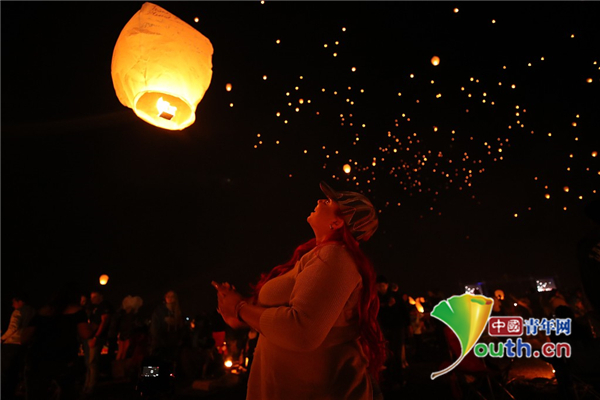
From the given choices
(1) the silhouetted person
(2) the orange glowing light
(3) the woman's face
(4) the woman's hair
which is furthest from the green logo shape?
(2) the orange glowing light

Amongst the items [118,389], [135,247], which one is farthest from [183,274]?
[118,389]

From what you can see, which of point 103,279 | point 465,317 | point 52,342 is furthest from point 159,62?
point 103,279

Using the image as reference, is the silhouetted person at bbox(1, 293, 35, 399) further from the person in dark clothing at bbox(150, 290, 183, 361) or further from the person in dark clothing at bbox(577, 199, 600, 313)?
the person in dark clothing at bbox(577, 199, 600, 313)

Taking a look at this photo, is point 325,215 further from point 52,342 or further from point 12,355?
point 12,355

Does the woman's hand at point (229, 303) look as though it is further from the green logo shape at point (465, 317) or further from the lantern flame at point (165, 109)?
the green logo shape at point (465, 317)

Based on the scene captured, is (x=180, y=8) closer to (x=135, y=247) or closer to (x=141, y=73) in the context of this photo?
(x=141, y=73)

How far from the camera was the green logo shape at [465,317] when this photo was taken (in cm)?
424

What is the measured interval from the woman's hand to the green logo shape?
3.77m

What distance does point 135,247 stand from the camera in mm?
13984

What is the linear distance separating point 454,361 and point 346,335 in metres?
3.73

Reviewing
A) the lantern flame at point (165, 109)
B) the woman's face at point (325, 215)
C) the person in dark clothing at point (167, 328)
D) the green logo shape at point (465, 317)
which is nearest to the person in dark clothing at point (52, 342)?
the lantern flame at point (165, 109)

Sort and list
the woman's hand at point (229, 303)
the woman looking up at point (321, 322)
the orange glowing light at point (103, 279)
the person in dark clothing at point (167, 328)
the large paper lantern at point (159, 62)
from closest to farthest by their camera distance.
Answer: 1. the woman looking up at point (321, 322)
2. the woman's hand at point (229, 303)
3. the large paper lantern at point (159, 62)
4. the person in dark clothing at point (167, 328)
5. the orange glowing light at point (103, 279)

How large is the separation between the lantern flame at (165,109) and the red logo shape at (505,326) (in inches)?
204

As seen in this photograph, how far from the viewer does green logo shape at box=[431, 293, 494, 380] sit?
4.24m
